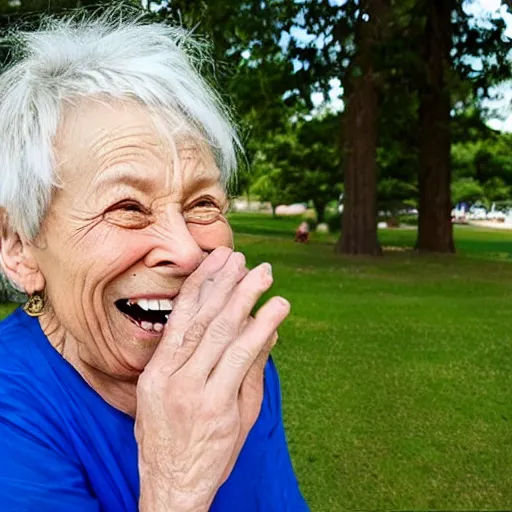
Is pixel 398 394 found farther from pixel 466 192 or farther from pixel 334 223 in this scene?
pixel 466 192

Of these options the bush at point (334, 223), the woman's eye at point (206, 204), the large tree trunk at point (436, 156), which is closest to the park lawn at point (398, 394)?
the woman's eye at point (206, 204)

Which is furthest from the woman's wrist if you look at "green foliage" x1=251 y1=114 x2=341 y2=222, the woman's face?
"green foliage" x1=251 y1=114 x2=341 y2=222

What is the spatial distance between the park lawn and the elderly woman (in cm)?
76

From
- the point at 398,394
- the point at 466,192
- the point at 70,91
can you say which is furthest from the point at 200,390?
the point at 466,192

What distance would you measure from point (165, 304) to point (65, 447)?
277 mm

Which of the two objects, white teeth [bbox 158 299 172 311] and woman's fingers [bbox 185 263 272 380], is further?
white teeth [bbox 158 299 172 311]

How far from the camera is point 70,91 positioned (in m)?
1.36

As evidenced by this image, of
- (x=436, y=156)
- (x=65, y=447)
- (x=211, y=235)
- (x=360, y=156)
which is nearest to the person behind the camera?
(x=65, y=447)

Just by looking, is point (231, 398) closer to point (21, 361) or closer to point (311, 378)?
point (21, 361)

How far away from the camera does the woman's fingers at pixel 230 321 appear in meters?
1.13

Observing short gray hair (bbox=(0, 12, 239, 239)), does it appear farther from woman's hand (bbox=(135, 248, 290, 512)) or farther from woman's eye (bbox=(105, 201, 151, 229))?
woman's hand (bbox=(135, 248, 290, 512))

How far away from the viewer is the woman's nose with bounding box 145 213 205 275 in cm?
130

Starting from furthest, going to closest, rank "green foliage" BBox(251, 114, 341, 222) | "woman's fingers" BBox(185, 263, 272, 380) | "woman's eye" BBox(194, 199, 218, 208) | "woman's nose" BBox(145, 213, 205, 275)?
"green foliage" BBox(251, 114, 341, 222), "woman's eye" BBox(194, 199, 218, 208), "woman's nose" BBox(145, 213, 205, 275), "woman's fingers" BBox(185, 263, 272, 380)

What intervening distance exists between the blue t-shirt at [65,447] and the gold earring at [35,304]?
0.05 ft
